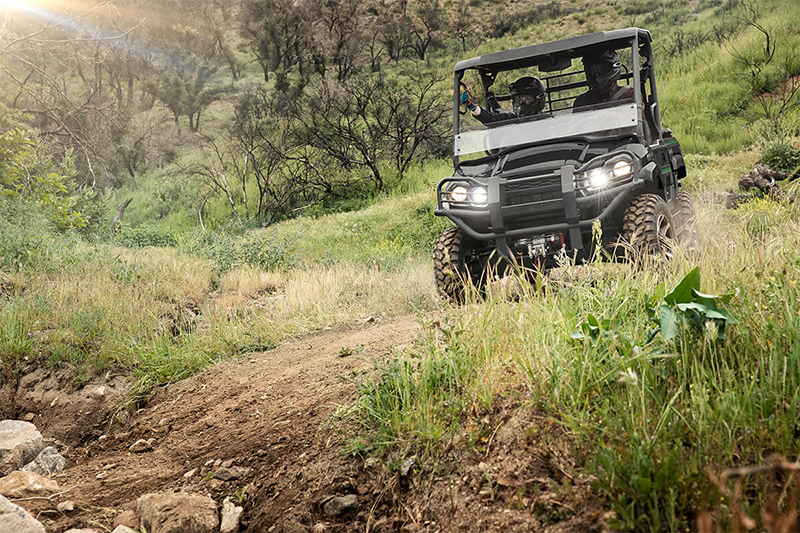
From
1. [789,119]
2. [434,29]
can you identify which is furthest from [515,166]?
[434,29]

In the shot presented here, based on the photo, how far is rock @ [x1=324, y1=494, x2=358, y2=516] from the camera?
7.79ft

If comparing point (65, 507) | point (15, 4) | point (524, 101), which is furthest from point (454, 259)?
point (15, 4)

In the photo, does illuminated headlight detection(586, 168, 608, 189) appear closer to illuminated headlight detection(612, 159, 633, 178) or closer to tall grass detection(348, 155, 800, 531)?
illuminated headlight detection(612, 159, 633, 178)

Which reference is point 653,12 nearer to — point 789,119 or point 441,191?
point 789,119

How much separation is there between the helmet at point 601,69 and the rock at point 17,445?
5.67 m

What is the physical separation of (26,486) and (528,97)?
549cm

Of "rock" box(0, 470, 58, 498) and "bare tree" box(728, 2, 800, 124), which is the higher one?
"bare tree" box(728, 2, 800, 124)

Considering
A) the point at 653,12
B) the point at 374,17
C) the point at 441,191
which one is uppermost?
the point at 374,17

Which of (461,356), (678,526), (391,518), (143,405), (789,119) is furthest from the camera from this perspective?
(789,119)

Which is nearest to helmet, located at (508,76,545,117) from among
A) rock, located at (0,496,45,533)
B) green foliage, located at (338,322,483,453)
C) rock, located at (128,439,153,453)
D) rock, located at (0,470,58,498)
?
green foliage, located at (338,322,483,453)

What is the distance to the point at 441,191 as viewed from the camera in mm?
5387

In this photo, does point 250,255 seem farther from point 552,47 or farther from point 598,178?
point 598,178

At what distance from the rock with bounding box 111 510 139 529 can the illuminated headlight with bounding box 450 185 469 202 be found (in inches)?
138

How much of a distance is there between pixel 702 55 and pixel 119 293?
1750cm
